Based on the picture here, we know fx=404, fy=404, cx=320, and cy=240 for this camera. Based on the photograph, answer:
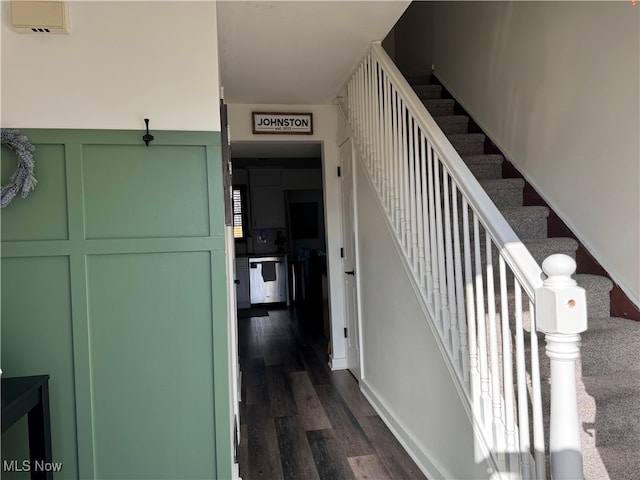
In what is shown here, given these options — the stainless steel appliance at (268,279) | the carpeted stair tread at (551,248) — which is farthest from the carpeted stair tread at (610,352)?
the stainless steel appliance at (268,279)

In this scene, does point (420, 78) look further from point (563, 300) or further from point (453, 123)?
point (563, 300)

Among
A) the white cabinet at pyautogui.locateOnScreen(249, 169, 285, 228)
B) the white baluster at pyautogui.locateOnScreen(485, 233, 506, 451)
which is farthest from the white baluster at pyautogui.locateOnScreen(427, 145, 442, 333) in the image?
the white cabinet at pyautogui.locateOnScreen(249, 169, 285, 228)

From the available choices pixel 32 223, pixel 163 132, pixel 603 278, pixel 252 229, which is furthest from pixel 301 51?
pixel 252 229

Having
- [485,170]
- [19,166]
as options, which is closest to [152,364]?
[19,166]

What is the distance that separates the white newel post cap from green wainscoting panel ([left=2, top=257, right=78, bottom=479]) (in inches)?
68.2

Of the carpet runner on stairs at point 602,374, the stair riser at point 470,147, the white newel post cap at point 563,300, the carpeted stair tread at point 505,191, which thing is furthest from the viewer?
the stair riser at point 470,147

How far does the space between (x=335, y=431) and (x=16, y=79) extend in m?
2.48

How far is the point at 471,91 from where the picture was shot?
129 inches

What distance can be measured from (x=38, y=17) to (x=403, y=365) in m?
2.38

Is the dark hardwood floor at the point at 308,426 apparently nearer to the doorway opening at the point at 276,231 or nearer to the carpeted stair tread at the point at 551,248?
the carpeted stair tread at the point at 551,248

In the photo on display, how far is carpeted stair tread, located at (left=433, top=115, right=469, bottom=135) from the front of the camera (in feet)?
10.7

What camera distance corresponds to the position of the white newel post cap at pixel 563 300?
97 cm

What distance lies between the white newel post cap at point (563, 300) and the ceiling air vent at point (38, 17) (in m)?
1.91

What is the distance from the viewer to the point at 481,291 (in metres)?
1.48
